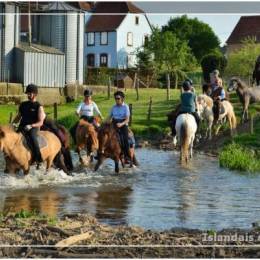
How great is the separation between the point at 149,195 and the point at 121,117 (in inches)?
86.5

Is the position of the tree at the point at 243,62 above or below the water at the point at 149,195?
above

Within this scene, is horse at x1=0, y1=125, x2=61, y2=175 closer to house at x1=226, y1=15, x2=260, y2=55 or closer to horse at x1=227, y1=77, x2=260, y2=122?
horse at x1=227, y1=77, x2=260, y2=122

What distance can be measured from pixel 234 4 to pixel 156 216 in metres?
3.49

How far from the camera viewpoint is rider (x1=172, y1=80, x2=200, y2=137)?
1356 cm

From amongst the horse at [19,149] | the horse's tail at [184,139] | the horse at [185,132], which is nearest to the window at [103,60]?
the horse at [19,149]

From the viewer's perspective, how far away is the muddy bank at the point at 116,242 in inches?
384

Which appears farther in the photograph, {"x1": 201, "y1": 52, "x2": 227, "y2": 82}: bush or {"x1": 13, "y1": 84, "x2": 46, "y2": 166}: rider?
{"x1": 13, "y1": 84, "x2": 46, "y2": 166}: rider

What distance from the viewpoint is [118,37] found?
1252 centimetres

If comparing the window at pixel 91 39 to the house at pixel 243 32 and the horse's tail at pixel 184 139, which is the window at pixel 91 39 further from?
the horse's tail at pixel 184 139

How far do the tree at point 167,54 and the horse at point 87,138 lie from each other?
15.7ft

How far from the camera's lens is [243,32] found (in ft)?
38.8

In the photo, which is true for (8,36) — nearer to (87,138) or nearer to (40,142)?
(40,142)

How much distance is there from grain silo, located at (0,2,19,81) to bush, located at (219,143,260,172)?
726cm

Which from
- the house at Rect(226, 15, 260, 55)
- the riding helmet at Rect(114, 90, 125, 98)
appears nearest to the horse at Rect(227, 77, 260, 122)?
the house at Rect(226, 15, 260, 55)
